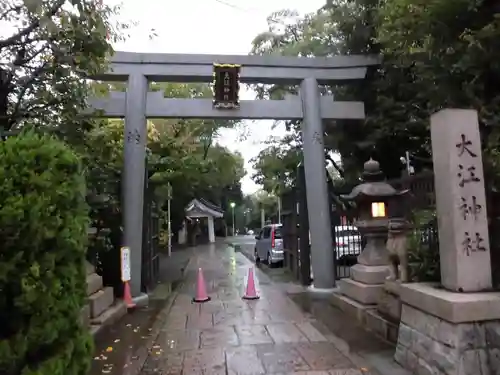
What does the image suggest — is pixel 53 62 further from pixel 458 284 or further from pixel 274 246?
pixel 274 246

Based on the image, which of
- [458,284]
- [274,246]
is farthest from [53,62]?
[274,246]

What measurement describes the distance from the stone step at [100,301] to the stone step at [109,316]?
0.24ft

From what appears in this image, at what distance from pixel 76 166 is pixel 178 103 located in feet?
25.0

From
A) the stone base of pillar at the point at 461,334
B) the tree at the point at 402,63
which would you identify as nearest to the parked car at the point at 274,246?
the tree at the point at 402,63

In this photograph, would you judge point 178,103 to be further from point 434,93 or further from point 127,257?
point 434,93

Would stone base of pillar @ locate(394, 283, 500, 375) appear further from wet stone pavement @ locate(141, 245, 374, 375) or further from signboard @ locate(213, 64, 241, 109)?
signboard @ locate(213, 64, 241, 109)

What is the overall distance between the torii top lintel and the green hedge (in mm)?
7551

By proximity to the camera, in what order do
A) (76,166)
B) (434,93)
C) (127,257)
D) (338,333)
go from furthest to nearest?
(434,93), (127,257), (338,333), (76,166)

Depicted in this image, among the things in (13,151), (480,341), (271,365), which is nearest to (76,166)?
(13,151)

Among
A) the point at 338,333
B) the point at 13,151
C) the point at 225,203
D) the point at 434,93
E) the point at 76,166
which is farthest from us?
the point at 225,203

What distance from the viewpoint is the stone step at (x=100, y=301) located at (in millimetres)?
7218

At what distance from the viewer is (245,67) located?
10.8m

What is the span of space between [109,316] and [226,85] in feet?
19.1

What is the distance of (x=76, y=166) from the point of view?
Result: 132 inches
